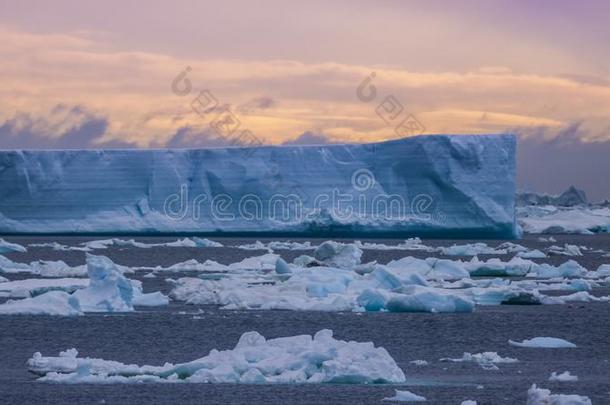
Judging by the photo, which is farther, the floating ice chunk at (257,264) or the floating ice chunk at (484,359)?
the floating ice chunk at (257,264)

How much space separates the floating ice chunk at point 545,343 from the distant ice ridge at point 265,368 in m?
1.89

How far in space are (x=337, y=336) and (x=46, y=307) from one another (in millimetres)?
2426

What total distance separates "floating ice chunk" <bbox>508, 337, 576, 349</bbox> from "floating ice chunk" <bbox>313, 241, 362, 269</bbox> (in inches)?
265

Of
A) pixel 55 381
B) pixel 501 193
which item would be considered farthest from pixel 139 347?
pixel 501 193

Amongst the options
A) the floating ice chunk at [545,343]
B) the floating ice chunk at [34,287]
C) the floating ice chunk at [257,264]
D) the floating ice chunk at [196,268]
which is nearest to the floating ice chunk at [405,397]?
the floating ice chunk at [545,343]

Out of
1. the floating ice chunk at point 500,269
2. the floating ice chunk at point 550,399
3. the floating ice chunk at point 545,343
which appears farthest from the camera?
the floating ice chunk at point 500,269

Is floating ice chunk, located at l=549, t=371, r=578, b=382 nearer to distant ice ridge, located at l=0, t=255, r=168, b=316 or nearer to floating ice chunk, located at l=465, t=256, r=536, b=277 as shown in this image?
distant ice ridge, located at l=0, t=255, r=168, b=316

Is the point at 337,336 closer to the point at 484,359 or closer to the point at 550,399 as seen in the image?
the point at 484,359

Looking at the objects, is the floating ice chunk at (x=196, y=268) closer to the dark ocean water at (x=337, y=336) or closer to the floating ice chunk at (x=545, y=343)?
the dark ocean water at (x=337, y=336)

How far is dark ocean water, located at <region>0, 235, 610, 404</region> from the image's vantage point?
5090 mm

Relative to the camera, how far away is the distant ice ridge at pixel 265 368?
5.45m

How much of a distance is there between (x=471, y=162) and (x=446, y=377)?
19.9 metres

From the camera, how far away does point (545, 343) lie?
735cm

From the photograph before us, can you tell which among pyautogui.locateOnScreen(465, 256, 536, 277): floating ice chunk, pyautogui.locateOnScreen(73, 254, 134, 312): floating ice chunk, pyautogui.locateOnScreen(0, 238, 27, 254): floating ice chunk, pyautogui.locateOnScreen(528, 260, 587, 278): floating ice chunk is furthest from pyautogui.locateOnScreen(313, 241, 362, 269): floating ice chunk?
pyautogui.locateOnScreen(0, 238, 27, 254): floating ice chunk
